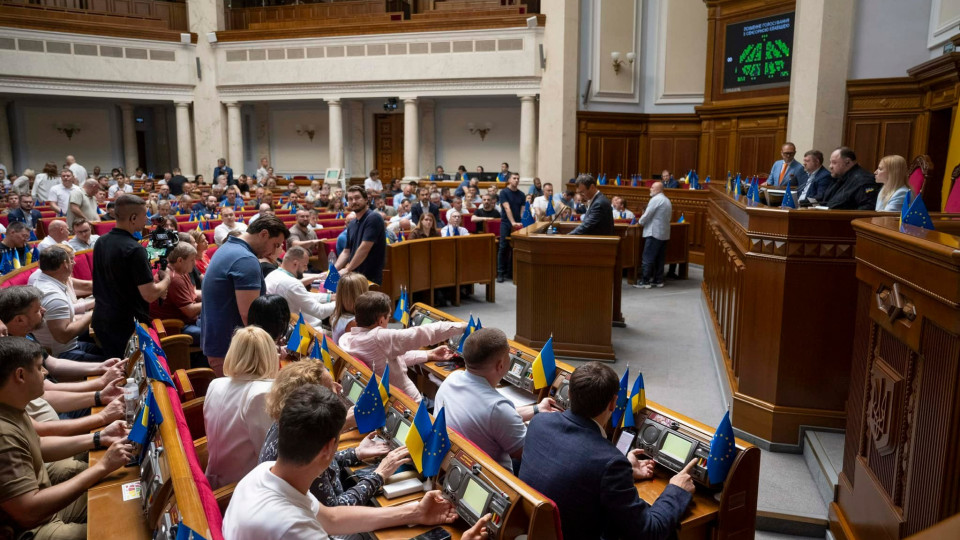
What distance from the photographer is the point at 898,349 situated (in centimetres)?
260

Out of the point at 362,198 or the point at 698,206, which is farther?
the point at 698,206

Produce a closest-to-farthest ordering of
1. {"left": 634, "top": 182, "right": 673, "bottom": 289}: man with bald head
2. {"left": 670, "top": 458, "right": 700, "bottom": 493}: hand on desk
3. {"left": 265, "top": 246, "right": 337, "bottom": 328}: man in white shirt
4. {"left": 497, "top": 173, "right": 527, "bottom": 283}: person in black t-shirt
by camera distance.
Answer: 1. {"left": 670, "top": 458, "right": 700, "bottom": 493}: hand on desk
2. {"left": 265, "top": 246, "right": 337, "bottom": 328}: man in white shirt
3. {"left": 634, "top": 182, "right": 673, "bottom": 289}: man with bald head
4. {"left": 497, "top": 173, "right": 527, "bottom": 283}: person in black t-shirt

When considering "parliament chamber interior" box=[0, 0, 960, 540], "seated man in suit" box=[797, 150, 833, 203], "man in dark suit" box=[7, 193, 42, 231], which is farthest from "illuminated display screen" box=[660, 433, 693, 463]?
"man in dark suit" box=[7, 193, 42, 231]

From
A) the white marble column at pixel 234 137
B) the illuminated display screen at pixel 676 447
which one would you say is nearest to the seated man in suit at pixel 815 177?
the illuminated display screen at pixel 676 447

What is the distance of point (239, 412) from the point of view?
102 inches

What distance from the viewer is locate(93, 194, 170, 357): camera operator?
156 inches

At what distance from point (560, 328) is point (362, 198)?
2.10m

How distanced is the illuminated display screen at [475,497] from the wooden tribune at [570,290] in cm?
364

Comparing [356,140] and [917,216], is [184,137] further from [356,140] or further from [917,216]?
[917,216]

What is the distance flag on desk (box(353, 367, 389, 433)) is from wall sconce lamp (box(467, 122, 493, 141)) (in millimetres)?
16912

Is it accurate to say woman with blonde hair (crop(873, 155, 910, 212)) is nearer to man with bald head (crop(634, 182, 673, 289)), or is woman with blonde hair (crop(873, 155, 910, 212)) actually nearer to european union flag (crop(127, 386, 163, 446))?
european union flag (crop(127, 386, 163, 446))

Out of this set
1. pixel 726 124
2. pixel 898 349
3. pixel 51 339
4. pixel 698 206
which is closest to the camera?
pixel 898 349

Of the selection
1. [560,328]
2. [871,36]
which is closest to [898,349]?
[560,328]

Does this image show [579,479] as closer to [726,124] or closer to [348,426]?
[348,426]
